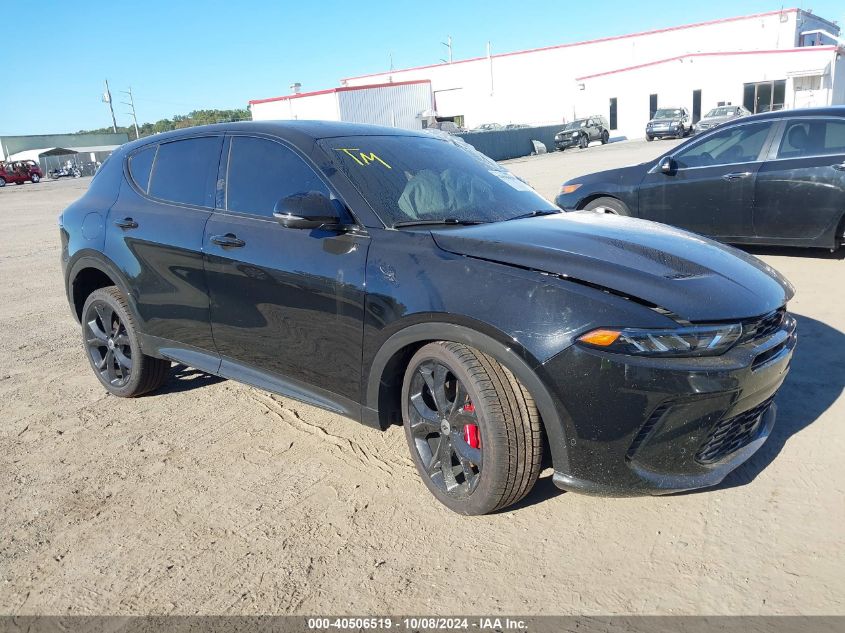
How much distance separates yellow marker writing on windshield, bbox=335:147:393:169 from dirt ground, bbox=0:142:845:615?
150 centimetres

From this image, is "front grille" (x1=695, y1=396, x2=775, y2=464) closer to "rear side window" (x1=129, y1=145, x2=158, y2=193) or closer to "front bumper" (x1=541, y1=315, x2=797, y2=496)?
"front bumper" (x1=541, y1=315, x2=797, y2=496)

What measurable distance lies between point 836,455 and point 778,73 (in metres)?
46.1

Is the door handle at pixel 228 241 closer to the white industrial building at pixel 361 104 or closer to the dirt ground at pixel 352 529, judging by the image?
the dirt ground at pixel 352 529

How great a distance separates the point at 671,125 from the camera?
37.5 metres

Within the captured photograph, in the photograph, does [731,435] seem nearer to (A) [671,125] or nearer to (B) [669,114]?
(A) [671,125]

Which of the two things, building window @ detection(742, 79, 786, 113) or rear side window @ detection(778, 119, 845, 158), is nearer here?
rear side window @ detection(778, 119, 845, 158)

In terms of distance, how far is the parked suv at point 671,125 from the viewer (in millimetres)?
37531

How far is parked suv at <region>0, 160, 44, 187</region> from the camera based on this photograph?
49.9 metres

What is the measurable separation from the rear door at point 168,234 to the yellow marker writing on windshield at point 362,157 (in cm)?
87

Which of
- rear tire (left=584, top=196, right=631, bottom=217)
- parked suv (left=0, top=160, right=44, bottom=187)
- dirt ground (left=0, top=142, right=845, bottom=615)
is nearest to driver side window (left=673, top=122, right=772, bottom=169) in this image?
rear tire (left=584, top=196, right=631, bottom=217)

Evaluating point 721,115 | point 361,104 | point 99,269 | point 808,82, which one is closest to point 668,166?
point 99,269

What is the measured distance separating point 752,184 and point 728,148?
0.56 metres

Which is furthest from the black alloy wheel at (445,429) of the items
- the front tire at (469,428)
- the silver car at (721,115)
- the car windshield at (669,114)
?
the car windshield at (669,114)

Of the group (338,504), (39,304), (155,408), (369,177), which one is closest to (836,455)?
(338,504)
